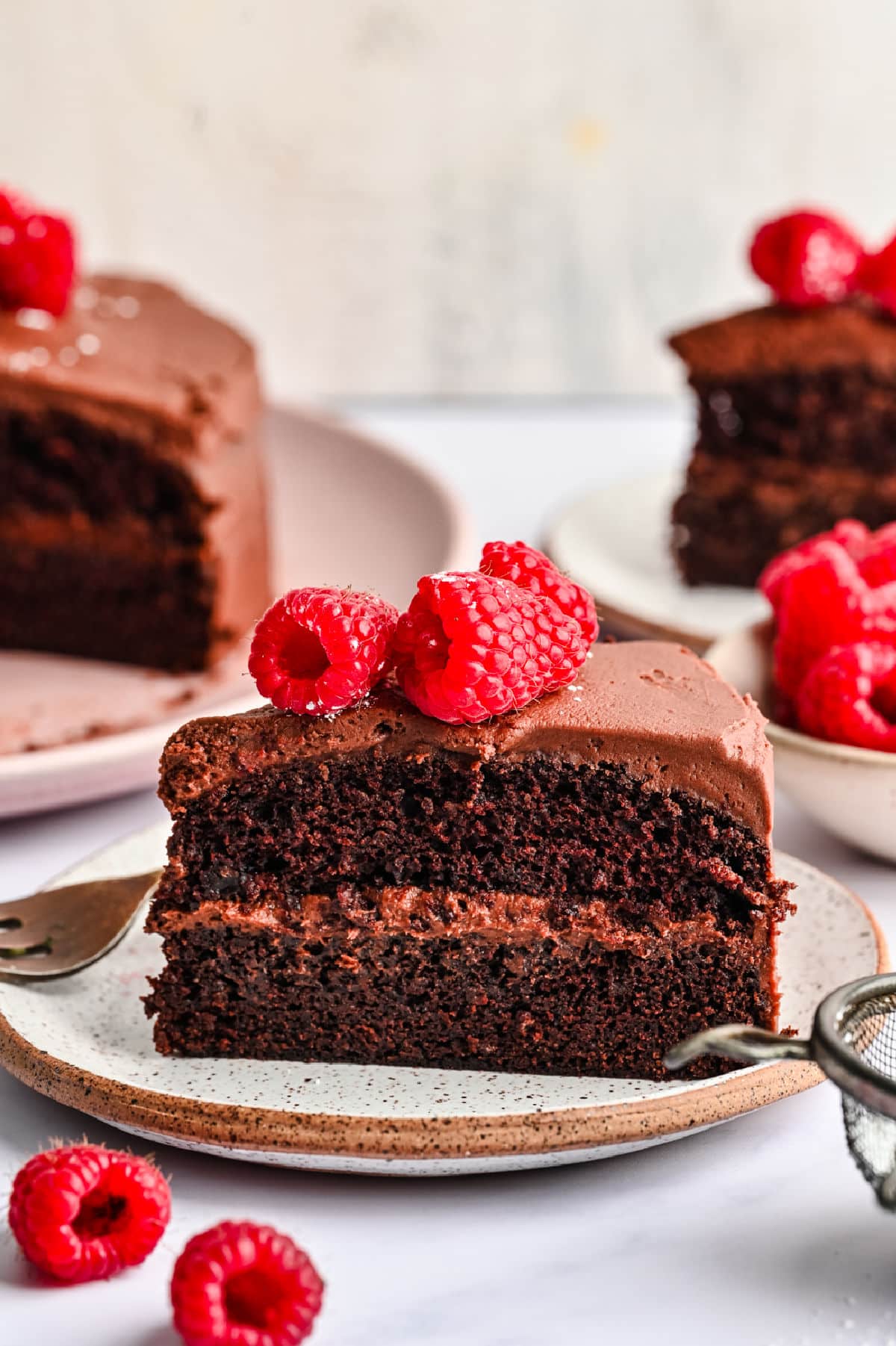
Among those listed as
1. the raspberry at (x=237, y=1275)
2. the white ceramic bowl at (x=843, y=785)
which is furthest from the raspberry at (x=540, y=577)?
the raspberry at (x=237, y=1275)

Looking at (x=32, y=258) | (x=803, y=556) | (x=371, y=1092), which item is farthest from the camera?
(x=32, y=258)

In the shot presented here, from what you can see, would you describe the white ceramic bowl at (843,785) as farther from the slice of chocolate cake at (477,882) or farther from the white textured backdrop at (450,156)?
the white textured backdrop at (450,156)

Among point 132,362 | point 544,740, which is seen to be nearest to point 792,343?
point 132,362

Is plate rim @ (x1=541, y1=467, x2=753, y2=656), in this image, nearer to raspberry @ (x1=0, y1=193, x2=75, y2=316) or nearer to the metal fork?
the metal fork

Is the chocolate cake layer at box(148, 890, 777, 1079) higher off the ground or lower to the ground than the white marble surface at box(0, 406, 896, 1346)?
higher

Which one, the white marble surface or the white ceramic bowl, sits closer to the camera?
the white marble surface

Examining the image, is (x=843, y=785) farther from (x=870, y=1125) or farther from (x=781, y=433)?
(x=781, y=433)

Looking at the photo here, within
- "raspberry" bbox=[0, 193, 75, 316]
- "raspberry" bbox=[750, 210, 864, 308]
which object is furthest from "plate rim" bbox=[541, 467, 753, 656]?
"raspberry" bbox=[0, 193, 75, 316]
